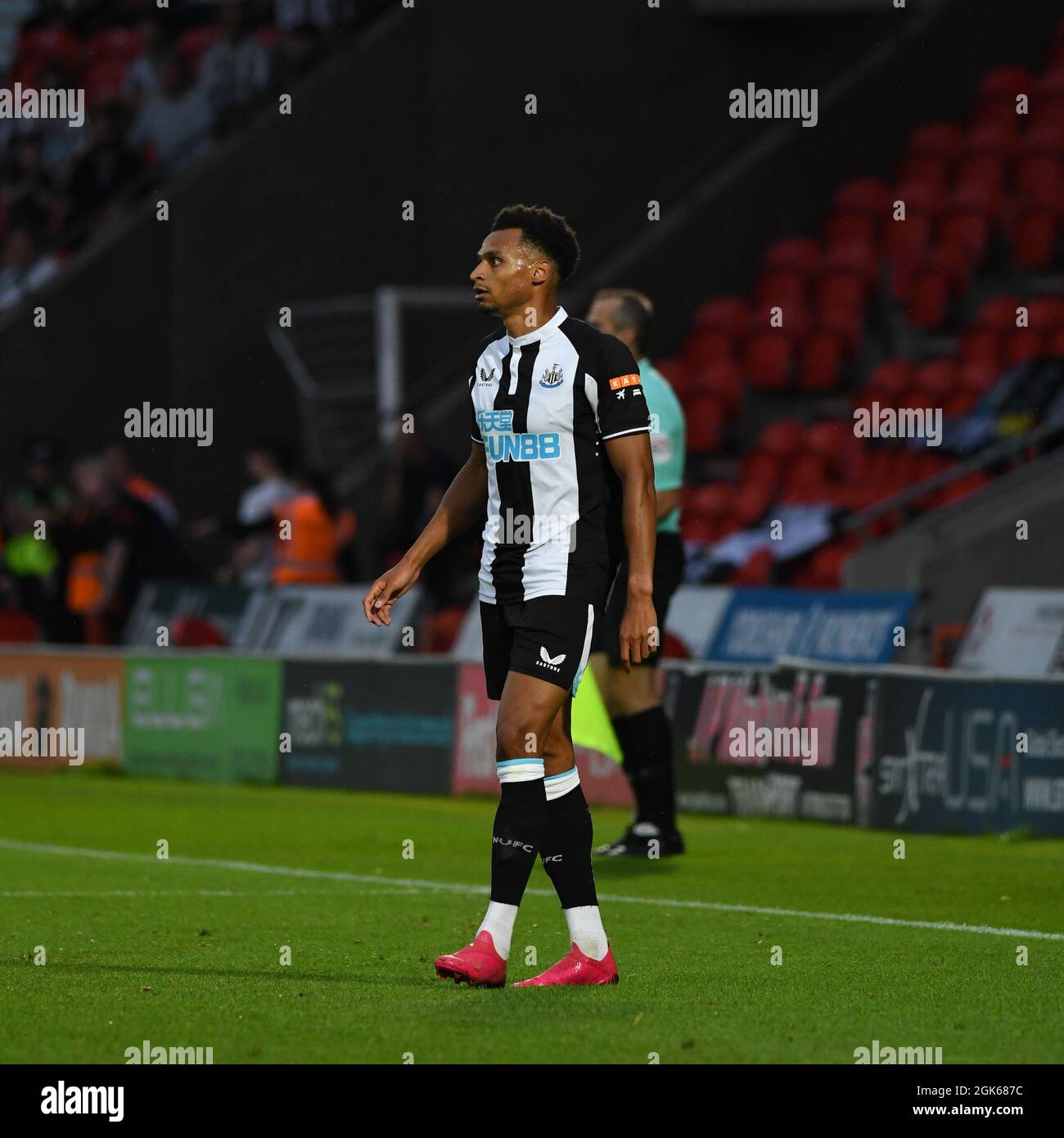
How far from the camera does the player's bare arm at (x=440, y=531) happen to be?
23.6 feet

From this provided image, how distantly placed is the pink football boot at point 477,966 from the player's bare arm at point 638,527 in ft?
2.88

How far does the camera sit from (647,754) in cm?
1057

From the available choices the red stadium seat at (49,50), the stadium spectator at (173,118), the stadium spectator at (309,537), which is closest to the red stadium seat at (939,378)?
the stadium spectator at (309,537)

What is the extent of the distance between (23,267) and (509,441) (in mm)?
18650

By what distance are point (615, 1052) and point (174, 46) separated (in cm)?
2295

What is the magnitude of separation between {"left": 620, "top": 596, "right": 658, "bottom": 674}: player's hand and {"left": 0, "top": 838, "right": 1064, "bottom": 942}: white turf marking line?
7.03 ft

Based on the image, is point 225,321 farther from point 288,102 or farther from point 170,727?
point 170,727

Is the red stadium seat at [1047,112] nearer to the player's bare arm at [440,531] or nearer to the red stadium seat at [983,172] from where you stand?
the red stadium seat at [983,172]

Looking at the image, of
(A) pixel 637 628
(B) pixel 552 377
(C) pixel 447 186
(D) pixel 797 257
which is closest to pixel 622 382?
A: (B) pixel 552 377

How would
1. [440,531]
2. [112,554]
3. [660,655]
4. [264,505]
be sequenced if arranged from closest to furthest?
[440,531]
[660,655]
[264,505]
[112,554]

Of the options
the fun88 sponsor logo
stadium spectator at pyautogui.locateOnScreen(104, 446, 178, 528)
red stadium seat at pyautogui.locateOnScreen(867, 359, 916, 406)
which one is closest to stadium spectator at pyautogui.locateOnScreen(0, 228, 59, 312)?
stadium spectator at pyautogui.locateOnScreen(104, 446, 178, 528)

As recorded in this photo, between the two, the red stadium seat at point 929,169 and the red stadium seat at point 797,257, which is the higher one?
the red stadium seat at point 929,169

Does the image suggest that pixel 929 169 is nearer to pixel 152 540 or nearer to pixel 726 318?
pixel 726 318

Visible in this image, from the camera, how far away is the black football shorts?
6945 mm
